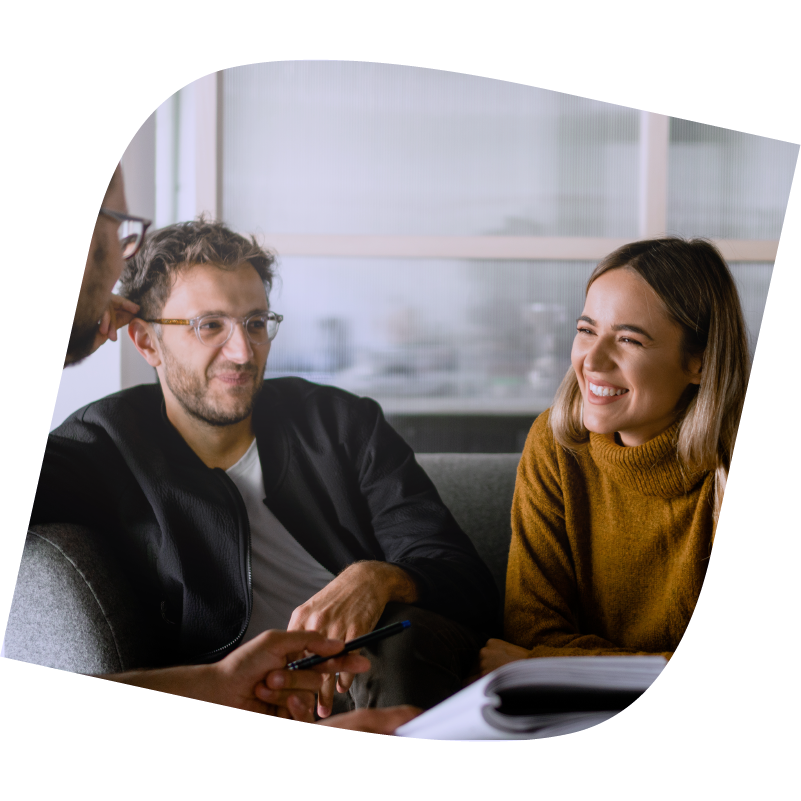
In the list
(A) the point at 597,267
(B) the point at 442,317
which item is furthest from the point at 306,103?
(A) the point at 597,267

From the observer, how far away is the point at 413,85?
1.20 meters

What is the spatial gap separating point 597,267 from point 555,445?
0.29 m

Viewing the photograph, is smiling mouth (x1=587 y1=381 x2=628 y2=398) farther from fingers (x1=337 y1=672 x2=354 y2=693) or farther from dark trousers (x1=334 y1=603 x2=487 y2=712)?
fingers (x1=337 y1=672 x2=354 y2=693)

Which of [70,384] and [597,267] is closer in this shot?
[597,267]

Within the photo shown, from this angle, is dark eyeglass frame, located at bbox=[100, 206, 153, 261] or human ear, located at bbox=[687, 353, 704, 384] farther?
dark eyeglass frame, located at bbox=[100, 206, 153, 261]

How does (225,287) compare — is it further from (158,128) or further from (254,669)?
(254,669)

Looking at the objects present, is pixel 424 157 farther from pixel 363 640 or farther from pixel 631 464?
pixel 363 640

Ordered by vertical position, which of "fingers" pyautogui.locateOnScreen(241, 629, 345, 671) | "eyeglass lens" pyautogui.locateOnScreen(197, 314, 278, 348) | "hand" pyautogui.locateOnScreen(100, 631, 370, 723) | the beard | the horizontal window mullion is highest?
the horizontal window mullion

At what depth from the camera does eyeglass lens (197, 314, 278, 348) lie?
118 centimetres

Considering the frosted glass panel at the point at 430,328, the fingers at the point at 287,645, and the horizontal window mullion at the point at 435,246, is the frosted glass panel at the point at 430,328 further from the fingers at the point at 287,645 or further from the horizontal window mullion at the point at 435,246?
the fingers at the point at 287,645

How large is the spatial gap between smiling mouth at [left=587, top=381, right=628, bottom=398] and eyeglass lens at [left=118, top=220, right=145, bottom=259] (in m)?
0.78

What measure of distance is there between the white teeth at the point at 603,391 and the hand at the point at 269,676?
555 mm

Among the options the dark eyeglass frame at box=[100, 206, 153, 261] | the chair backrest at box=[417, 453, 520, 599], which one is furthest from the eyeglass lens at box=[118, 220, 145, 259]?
the chair backrest at box=[417, 453, 520, 599]

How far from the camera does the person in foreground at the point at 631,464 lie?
1101 mm
